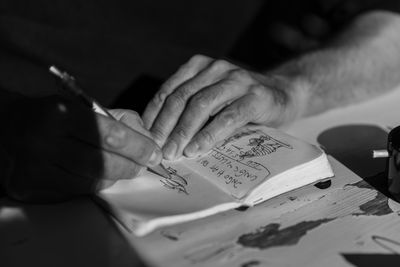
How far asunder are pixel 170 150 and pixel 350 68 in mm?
623

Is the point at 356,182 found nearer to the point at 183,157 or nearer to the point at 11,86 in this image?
the point at 183,157

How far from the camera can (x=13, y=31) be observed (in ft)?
5.78

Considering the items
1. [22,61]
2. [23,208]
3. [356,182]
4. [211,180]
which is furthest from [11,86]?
[356,182]

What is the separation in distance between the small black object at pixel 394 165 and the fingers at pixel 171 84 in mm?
442

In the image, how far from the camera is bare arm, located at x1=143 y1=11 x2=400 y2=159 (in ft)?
3.41

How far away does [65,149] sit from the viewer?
2.74 feet

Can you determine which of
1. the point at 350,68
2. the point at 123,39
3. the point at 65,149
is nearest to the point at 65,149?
the point at 65,149

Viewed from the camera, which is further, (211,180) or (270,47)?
(270,47)

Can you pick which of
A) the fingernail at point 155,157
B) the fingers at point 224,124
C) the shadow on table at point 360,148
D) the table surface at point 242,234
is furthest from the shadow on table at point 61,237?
the shadow on table at point 360,148

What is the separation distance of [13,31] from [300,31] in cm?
97

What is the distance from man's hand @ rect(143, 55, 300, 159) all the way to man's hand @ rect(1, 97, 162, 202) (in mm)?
147

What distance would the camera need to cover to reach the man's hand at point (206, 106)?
3.34ft

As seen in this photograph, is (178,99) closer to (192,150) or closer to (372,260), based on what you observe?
(192,150)

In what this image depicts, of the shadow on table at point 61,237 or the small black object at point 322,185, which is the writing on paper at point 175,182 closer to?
the shadow on table at point 61,237
